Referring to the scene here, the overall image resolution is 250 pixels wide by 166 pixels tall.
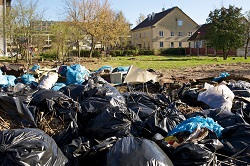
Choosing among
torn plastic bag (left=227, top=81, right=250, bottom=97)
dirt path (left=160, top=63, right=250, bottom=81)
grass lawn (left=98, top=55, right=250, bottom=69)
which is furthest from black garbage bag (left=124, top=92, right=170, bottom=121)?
grass lawn (left=98, top=55, right=250, bottom=69)

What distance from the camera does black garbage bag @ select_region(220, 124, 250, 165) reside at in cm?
293

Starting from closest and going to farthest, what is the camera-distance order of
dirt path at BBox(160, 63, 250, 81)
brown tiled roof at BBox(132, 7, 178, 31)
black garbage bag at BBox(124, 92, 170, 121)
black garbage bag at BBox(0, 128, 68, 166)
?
black garbage bag at BBox(0, 128, 68, 166) < black garbage bag at BBox(124, 92, 170, 121) < dirt path at BBox(160, 63, 250, 81) < brown tiled roof at BBox(132, 7, 178, 31)

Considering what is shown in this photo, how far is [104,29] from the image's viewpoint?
3212cm

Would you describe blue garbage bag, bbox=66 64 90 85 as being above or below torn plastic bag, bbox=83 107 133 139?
above

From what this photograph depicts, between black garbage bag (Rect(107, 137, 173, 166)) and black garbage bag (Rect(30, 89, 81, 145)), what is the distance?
3.04 feet

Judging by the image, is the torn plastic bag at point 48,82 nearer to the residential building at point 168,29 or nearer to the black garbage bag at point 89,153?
the black garbage bag at point 89,153

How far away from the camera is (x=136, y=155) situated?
8.00ft

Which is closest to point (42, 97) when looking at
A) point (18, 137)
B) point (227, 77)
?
point (18, 137)

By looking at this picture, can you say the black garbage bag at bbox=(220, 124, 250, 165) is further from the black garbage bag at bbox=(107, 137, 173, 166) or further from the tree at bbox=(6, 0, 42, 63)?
the tree at bbox=(6, 0, 42, 63)

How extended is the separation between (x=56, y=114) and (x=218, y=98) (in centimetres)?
248

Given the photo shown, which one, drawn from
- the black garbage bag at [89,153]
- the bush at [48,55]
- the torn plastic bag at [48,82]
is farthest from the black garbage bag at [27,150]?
the bush at [48,55]

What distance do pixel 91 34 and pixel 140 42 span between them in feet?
93.3

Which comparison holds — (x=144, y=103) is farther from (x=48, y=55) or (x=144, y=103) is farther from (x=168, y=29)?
(x=168, y=29)

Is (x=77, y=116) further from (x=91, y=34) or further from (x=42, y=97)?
(x=91, y=34)
